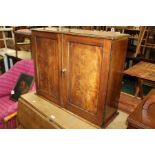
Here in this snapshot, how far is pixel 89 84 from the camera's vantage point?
115 centimetres

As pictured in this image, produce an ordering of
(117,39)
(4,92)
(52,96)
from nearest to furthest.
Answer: (117,39) < (52,96) < (4,92)

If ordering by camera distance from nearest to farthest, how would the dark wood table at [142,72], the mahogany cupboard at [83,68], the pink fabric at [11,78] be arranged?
1. the mahogany cupboard at [83,68]
2. the dark wood table at [142,72]
3. the pink fabric at [11,78]

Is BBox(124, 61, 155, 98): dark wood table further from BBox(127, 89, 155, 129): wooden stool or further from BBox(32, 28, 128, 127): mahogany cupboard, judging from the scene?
BBox(127, 89, 155, 129): wooden stool

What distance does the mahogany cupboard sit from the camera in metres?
1.02

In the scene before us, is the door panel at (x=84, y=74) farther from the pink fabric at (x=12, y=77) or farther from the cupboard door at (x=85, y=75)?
the pink fabric at (x=12, y=77)

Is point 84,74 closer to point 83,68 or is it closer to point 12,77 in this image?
point 83,68

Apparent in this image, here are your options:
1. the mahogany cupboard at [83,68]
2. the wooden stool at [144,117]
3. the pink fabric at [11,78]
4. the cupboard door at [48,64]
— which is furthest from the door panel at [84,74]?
the pink fabric at [11,78]

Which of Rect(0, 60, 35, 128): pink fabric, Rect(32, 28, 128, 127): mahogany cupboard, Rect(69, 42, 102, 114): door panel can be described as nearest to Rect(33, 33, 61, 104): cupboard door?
Rect(32, 28, 128, 127): mahogany cupboard

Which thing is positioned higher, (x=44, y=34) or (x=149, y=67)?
(x=44, y=34)

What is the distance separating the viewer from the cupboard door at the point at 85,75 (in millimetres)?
1032

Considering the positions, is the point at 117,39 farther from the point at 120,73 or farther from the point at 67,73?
the point at 67,73
